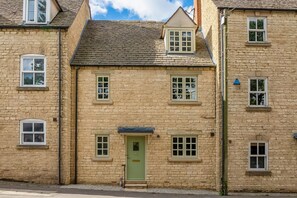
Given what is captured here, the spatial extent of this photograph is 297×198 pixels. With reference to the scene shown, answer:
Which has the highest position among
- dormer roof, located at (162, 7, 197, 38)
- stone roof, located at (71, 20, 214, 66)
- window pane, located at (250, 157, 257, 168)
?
dormer roof, located at (162, 7, 197, 38)

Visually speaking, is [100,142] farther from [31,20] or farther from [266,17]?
[266,17]

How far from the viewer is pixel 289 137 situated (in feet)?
57.6

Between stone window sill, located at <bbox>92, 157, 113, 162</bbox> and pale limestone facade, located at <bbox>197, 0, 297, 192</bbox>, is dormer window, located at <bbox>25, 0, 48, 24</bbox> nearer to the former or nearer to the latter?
stone window sill, located at <bbox>92, 157, 113, 162</bbox>

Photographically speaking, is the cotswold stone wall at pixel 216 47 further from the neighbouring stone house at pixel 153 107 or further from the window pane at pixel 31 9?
the window pane at pixel 31 9

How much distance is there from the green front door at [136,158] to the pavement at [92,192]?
1060mm

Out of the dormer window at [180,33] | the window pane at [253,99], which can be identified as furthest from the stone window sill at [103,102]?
the window pane at [253,99]

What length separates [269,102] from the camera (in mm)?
17719

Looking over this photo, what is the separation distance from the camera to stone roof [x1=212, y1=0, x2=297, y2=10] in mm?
17969

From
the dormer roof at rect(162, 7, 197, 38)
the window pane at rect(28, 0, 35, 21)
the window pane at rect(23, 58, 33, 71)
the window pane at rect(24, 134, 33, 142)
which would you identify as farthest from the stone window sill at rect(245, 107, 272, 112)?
the window pane at rect(28, 0, 35, 21)

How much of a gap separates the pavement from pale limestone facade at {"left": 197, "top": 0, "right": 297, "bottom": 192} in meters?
0.92

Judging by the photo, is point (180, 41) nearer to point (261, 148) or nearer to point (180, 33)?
point (180, 33)

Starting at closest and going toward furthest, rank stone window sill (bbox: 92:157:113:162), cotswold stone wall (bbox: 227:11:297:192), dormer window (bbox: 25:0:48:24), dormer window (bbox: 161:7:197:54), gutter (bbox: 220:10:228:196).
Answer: gutter (bbox: 220:10:228:196)
cotswold stone wall (bbox: 227:11:297:192)
stone window sill (bbox: 92:157:113:162)
dormer window (bbox: 25:0:48:24)
dormer window (bbox: 161:7:197:54)

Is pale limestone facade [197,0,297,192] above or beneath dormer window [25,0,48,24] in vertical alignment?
beneath

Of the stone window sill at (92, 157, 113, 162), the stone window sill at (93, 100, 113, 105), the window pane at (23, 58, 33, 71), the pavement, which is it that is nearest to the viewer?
the pavement
